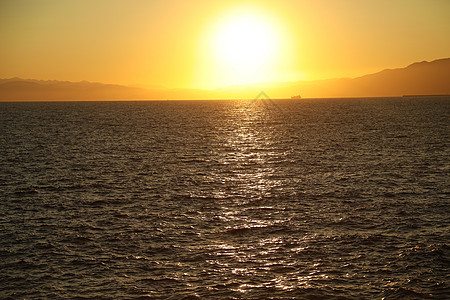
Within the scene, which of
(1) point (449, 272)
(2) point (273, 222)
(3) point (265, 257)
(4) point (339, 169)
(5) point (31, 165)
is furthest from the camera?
(5) point (31, 165)

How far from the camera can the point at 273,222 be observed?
29812 millimetres

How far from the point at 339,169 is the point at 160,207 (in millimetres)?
24490

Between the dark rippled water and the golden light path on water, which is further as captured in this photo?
the golden light path on water

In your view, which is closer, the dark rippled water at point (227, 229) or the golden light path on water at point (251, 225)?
the dark rippled water at point (227, 229)

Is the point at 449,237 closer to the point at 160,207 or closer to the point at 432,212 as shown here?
the point at 432,212

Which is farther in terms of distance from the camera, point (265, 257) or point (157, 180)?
point (157, 180)

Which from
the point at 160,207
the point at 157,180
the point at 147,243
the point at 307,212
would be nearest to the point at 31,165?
the point at 157,180

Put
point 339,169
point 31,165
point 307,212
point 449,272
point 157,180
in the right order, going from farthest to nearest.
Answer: point 31,165 → point 339,169 → point 157,180 → point 307,212 → point 449,272

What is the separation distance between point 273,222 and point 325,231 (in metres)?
3.80

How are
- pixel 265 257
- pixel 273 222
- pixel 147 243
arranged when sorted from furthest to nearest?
pixel 273 222, pixel 147 243, pixel 265 257

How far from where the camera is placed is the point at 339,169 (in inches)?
1966

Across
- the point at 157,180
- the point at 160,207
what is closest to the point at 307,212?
the point at 160,207

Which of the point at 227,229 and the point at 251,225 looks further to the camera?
the point at 251,225

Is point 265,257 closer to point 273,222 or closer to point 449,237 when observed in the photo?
point 273,222
